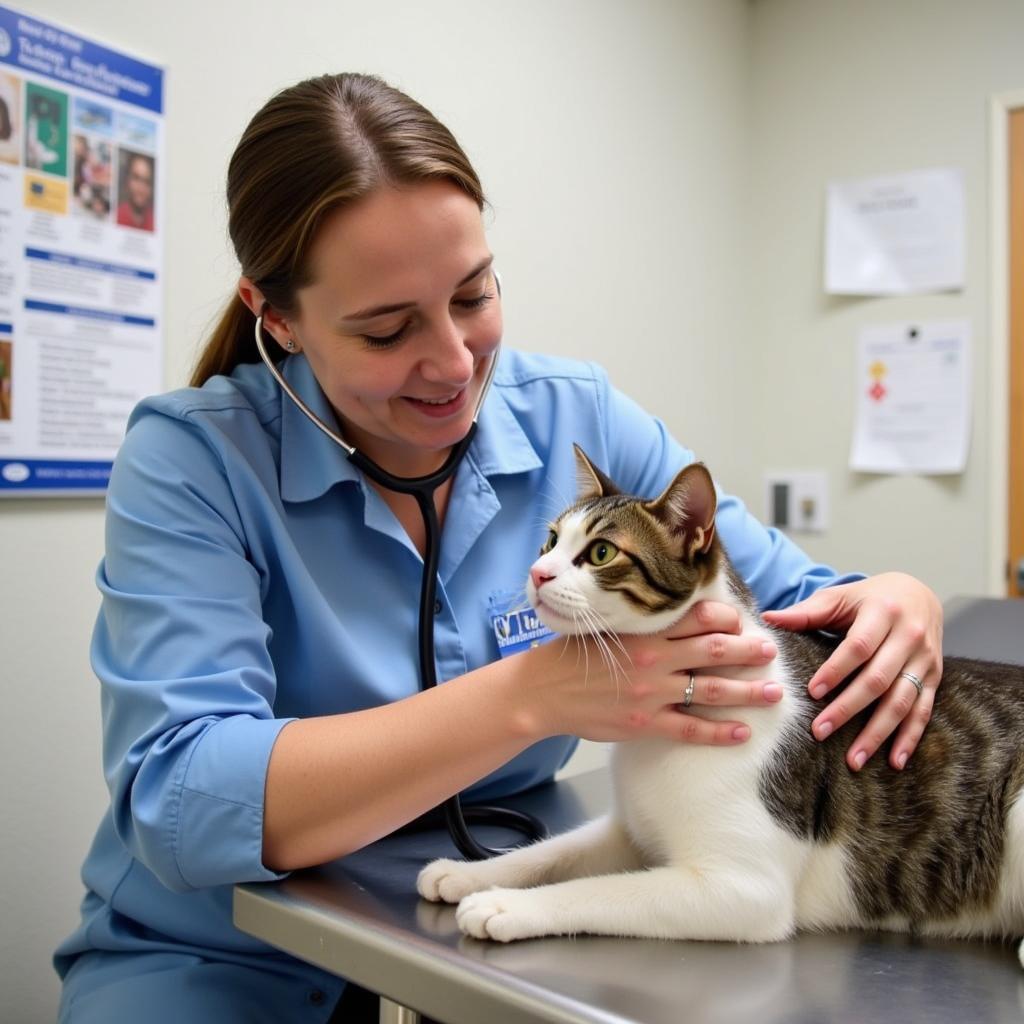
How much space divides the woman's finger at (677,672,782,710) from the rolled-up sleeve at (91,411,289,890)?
0.34 metres

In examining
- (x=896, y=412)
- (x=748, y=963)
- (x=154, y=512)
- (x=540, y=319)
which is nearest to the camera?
(x=748, y=963)

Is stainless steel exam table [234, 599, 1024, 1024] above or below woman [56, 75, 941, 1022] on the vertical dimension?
below

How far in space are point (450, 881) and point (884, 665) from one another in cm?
42

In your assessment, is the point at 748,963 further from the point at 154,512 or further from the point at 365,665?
the point at 154,512

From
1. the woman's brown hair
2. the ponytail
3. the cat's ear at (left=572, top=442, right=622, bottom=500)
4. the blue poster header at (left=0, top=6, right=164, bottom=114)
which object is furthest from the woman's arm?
the blue poster header at (left=0, top=6, right=164, bottom=114)

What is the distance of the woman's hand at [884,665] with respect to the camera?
83 cm

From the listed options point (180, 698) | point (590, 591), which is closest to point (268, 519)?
point (180, 698)

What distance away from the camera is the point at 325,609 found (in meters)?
0.97

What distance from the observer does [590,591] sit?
2.67ft

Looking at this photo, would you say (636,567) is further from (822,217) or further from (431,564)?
(822,217)

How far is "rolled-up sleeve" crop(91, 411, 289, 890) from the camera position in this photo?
2.49ft

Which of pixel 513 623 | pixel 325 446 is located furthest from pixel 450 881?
pixel 325 446

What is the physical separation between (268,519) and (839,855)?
617 mm

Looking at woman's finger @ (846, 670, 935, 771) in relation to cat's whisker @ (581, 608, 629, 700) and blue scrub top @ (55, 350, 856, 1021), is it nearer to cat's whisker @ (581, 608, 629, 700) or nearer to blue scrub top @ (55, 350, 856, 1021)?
cat's whisker @ (581, 608, 629, 700)
